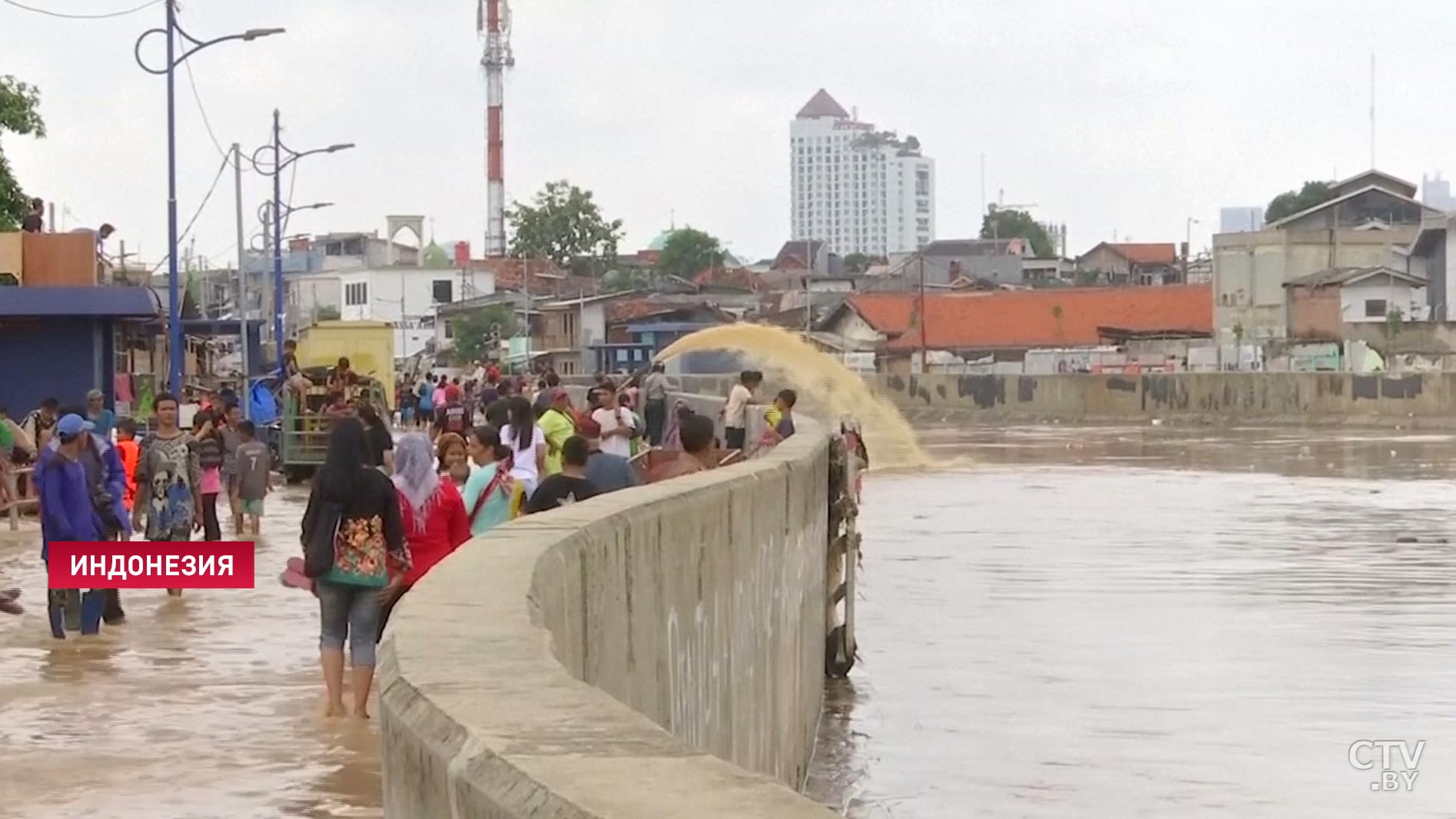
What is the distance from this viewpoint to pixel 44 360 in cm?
3319

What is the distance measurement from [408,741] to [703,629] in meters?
4.77

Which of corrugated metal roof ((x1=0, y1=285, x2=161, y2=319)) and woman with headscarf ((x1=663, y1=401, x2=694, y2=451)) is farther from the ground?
corrugated metal roof ((x1=0, y1=285, x2=161, y2=319))

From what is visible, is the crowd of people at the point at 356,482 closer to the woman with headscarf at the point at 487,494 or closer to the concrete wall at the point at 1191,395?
the woman with headscarf at the point at 487,494

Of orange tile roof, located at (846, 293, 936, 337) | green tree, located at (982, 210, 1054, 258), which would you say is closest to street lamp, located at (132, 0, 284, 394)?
orange tile roof, located at (846, 293, 936, 337)

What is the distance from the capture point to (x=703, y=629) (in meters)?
8.49

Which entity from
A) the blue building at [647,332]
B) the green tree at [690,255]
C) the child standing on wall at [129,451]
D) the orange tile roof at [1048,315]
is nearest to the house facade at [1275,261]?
the orange tile roof at [1048,315]

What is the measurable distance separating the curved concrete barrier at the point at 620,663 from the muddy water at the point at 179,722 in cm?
175

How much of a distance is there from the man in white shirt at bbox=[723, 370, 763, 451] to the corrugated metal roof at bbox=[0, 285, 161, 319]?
1022 cm

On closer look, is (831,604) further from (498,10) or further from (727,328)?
(498,10)

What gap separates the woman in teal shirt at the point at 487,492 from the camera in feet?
41.8

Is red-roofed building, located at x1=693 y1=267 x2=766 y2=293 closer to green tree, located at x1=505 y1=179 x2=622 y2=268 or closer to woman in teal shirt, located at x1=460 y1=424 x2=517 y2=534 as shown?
green tree, located at x1=505 y1=179 x2=622 y2=268

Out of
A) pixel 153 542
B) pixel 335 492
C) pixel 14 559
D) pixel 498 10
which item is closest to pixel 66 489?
pixel 153 542

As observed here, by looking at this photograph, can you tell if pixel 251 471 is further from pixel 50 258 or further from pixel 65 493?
pixel 50 258

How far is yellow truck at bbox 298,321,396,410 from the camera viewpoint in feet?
167
